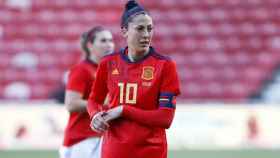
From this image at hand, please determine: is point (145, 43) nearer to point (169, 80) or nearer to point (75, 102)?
point (169, 80)

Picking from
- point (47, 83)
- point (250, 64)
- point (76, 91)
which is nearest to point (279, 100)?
point (250, 64)

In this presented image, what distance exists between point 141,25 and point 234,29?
35.1 ft

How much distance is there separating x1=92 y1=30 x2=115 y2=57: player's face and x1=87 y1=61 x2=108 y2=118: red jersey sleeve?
1.25 m

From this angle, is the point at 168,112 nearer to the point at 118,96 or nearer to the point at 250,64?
the point at 118,96

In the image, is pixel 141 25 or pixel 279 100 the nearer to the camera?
pixel 141 25

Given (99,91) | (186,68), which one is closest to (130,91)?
(99,91)

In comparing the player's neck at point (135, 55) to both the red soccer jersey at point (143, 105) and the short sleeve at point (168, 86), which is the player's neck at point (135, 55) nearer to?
the red soccer jersey at point (143, 105)

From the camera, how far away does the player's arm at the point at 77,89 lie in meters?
5.43

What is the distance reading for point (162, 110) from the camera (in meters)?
4.11

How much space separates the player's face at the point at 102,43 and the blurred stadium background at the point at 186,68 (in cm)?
507

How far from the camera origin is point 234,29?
14656mm

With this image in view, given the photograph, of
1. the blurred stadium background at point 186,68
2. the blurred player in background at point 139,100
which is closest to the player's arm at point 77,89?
the blurred player in background at point 139,100

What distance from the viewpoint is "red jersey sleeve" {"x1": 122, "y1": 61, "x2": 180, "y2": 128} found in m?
4.08

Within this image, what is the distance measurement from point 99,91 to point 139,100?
0.36 meters
